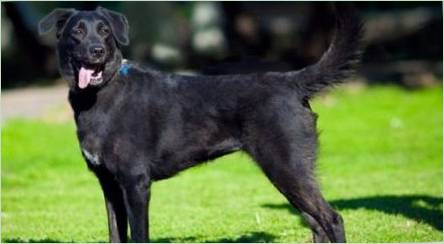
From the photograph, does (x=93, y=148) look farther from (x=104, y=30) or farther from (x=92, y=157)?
(x=104, y=30)

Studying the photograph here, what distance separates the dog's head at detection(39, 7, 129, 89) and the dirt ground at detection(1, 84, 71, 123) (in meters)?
11.3

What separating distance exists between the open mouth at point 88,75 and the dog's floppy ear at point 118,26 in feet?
0.75

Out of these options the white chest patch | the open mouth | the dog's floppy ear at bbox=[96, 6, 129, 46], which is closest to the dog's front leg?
the white chest patch

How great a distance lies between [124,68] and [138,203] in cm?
96

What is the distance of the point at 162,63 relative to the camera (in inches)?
965

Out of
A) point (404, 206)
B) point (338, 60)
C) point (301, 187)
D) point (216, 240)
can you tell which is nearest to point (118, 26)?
point (338, 60)

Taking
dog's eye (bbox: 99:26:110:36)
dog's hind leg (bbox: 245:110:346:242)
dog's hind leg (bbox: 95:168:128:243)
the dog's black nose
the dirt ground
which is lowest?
the dirt ground

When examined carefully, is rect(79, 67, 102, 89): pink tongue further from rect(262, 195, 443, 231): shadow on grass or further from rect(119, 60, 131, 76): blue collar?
rect(262, 195, 443, 231): shadow on grass

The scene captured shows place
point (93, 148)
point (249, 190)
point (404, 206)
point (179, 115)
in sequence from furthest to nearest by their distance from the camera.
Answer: point (249, 190), point (404, 206), point (179, 115), point (93, 148)

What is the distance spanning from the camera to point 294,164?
6.01 meters

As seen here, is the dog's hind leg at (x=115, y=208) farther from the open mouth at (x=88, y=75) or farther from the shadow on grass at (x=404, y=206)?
the shadow on grass at (x=404, y=206)

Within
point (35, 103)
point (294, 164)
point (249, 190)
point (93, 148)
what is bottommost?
point (35, 103)

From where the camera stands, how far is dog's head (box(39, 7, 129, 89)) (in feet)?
19.9

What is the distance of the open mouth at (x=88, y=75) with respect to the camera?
616 centimetres
